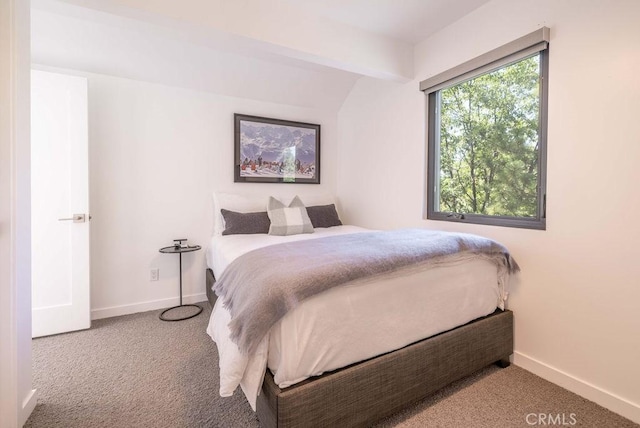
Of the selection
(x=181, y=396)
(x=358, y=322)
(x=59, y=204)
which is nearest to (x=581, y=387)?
(x=358, y=322)

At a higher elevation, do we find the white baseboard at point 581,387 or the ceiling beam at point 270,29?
the ceiling beam at point 270,29

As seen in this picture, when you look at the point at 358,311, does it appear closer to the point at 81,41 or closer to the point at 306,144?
the point at 306,144

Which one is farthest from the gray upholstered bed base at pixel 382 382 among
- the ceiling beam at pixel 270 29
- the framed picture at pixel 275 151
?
the framed picture at pixel 275 151

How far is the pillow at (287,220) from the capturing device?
274 centimetres

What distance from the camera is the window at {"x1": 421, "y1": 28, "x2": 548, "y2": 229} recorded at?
6.02 feet

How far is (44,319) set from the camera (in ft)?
7.30

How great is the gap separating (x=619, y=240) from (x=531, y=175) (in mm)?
589

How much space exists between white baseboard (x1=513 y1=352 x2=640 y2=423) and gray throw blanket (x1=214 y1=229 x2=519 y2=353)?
1.96 ft

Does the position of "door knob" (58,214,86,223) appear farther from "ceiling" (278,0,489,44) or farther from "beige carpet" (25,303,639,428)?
"ceiling" (278,0,489,44)

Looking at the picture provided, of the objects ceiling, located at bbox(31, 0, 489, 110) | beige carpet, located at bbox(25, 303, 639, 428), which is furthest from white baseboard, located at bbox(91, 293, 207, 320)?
ceiling, located at bbox(31, 0, 489, 110)

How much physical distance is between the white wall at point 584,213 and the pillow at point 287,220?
4.96ft

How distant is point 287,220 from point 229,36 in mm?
1552

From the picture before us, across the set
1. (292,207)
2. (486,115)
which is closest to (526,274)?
(486,115)

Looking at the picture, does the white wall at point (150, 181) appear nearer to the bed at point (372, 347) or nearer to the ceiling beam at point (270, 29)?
the ceiling beam at point (270, 29)
